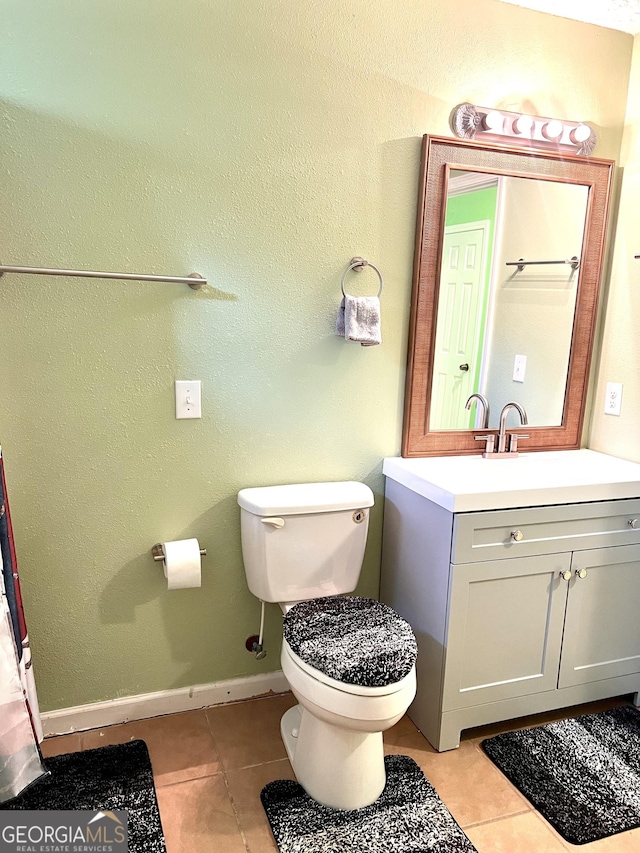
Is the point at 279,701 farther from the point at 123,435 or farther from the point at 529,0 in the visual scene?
the point at 529,0

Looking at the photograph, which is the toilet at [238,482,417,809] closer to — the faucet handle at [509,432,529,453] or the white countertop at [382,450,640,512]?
the white countertop at [382,450,640,512]

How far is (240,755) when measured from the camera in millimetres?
1968

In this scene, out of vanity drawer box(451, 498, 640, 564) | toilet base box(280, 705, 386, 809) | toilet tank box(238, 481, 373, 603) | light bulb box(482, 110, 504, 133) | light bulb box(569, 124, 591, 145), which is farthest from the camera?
light bulb box(569, 124, 591, 145)

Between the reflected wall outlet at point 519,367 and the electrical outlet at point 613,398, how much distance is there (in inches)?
14.8

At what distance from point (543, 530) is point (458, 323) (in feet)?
2.55

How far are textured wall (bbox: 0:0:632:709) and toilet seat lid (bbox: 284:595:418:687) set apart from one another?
0.42 metres

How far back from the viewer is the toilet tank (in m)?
1.99

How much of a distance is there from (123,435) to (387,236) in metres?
1.09

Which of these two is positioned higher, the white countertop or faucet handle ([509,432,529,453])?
faucet handle ([509,432,529,453])

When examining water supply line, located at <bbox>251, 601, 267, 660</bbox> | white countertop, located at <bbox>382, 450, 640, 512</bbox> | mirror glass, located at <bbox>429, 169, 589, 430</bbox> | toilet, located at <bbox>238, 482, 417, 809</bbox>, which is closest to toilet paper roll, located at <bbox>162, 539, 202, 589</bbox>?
toilet, located at <bbox>238, 482, 417, 809</bbox>

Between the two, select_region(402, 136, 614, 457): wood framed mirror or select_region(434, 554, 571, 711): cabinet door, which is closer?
select_region(434, 554, 571, 711): cabinet door

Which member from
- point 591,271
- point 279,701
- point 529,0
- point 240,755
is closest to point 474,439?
point 591,271

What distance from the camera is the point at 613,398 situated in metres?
2.46

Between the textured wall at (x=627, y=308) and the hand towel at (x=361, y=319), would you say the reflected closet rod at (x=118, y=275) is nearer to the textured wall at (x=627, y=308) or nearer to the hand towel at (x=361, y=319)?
the hand towel at (x=361, y=319)
